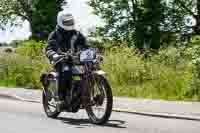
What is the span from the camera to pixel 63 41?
11742 millimetres

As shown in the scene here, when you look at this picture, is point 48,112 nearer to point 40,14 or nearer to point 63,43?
point 63,43

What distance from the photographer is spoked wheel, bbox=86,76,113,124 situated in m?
10.7

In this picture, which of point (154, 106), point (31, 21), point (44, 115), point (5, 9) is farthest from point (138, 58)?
point (5, 9)

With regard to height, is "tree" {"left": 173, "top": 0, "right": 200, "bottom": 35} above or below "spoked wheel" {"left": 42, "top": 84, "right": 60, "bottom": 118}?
above

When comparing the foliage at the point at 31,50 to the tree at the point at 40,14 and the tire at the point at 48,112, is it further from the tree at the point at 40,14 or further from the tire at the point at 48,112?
the tree at the point at 40,14

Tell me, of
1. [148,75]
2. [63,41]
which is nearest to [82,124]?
[63,41]

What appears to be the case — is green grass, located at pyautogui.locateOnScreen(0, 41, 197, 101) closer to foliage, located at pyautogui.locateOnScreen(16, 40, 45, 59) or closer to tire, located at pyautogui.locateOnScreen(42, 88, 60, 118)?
foliage, located at pyautogui.locateOnScreen(16, 40, 45, 59)

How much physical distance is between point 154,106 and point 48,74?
2759 mm

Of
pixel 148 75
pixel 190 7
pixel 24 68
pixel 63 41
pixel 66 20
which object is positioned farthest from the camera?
pixel 190 7

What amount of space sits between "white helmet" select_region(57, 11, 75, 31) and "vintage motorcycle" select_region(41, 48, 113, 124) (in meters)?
0.49

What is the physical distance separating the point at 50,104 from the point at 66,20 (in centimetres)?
186

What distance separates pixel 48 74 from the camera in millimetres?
12461

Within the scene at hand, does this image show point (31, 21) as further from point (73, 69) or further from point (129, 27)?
point (73, 69)

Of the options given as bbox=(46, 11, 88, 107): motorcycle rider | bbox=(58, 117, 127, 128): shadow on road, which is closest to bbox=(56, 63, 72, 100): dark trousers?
bbox=(46, 11, 88, 107): motorcycle rider
